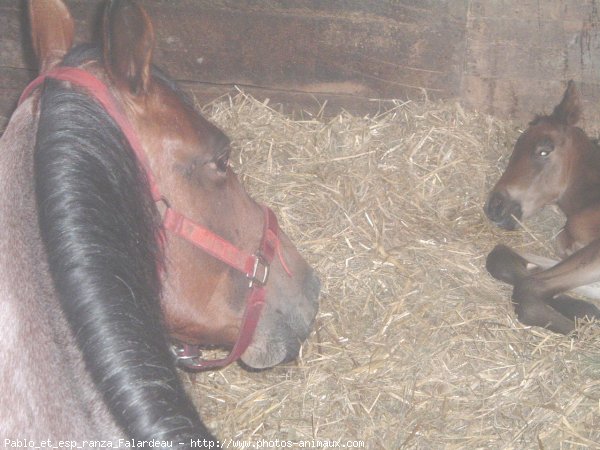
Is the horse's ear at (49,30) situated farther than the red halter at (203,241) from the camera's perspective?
Yes

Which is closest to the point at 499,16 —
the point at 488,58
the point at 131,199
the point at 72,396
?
the point at 488,58

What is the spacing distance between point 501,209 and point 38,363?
295 centimetres

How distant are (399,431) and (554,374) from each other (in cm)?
72

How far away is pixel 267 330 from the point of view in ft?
6.18

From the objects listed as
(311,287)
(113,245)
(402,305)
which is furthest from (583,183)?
(113,245)

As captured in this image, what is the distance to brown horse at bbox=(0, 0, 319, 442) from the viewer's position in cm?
107

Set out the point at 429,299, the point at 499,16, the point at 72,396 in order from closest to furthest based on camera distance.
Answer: the point at 72,396
the point at 429,299
the point at 499,16

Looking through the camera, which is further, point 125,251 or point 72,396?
point 125,251

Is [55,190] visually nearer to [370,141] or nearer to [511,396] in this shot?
[511,396]

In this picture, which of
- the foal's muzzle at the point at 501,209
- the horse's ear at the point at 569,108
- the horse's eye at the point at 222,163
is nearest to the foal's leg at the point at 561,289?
the foal's muzzle at the point at 501,209

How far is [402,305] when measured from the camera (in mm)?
2900

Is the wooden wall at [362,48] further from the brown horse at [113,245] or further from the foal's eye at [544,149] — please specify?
the brown horse at [113,245]

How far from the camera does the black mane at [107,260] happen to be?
1.04 meters

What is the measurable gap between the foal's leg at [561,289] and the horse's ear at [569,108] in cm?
74
